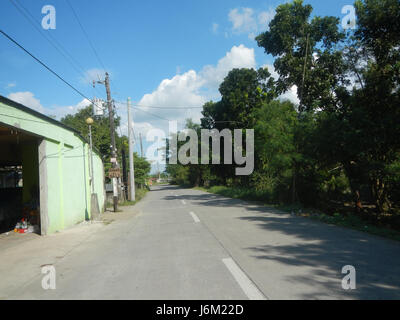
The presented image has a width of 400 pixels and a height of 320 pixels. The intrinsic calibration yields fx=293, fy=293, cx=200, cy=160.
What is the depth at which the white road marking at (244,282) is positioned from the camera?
14.0 feet

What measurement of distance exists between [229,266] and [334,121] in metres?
11.1

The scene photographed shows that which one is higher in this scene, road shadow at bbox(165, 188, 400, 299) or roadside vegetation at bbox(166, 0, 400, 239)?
roadside vegetation at bbox(166, 0, 400, 239)

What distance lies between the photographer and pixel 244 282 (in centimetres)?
482

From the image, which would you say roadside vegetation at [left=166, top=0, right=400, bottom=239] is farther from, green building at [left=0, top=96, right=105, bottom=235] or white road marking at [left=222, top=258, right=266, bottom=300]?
green building at [left=0, top=96, right=105, bottom=235]

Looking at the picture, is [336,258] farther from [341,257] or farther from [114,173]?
[114,173]

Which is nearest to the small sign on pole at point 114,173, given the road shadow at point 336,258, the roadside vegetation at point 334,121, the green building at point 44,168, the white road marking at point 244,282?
the green building at point 44,168

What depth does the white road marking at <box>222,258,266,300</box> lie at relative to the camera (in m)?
4.26

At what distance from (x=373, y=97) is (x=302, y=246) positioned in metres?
9.86

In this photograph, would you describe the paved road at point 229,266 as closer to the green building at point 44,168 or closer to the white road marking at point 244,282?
the white road marking at point 244,282

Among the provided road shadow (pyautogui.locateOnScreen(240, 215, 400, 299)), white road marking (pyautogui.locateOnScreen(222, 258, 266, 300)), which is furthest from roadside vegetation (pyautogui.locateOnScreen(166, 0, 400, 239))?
white road marking (pyautogui.locateOnScreen(222, 258, 266, 300))

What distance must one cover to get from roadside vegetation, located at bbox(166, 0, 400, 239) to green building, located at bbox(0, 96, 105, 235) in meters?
10.4

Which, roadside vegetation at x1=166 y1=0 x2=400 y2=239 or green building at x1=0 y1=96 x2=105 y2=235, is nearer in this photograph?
green building at x1=0 y1=96 x2=105 y2=235

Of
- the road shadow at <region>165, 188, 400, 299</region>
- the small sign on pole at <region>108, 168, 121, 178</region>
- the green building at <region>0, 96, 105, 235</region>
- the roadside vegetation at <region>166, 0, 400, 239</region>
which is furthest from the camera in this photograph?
the small sign on pole at <region>108, 168, 121, 178</region>

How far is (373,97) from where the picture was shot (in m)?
13.7
